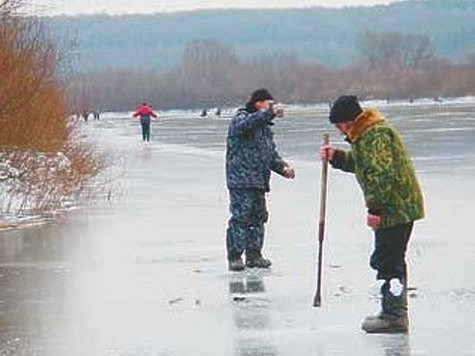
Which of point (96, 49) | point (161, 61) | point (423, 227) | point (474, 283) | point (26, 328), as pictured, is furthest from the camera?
point (161, 61)

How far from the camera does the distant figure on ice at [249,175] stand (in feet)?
43.1

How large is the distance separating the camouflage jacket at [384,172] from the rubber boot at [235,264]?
3.28m

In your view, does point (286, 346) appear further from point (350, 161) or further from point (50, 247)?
point (50, 247)

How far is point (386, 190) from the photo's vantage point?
9938mm

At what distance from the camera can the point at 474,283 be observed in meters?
11.8

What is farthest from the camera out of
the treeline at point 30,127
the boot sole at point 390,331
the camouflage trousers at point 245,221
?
the treeline at point 30,127

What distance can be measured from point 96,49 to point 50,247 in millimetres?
166561

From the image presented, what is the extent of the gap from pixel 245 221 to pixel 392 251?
11.3 ft

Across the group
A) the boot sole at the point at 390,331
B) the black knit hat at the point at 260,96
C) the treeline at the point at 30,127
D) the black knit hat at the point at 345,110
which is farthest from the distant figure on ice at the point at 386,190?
the treeline at the point at 30,127

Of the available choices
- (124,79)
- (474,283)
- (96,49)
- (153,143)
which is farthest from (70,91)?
(96,49)

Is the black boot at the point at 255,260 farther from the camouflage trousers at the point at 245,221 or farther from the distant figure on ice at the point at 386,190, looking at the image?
the distant figure on ice at the point at 386,190

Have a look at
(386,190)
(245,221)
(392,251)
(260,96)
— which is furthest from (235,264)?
(386,190)

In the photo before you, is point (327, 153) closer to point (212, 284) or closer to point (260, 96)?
point (212, 284)

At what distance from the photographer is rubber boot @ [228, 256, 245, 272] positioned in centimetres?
1314
